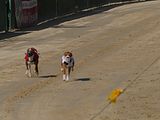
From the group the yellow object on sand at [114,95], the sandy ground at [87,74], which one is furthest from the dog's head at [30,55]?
the yellow object on sand at [114,95]

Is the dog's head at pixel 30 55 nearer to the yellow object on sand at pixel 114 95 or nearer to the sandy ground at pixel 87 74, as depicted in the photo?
the sandy ground at pixel 87 74

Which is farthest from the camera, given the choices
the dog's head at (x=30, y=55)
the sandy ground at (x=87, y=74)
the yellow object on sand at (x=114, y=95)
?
the dog's head at (x=30, y=55)

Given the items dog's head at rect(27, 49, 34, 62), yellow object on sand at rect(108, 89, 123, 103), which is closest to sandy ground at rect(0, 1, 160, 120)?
yellow object on sand at rect(108, 89, 123, 103)

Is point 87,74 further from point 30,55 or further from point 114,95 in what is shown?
point 114,95

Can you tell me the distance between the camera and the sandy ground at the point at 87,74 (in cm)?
1717

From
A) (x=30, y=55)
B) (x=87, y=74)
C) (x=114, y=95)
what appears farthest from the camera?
(x=87, y=74)

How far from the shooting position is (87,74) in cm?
2317

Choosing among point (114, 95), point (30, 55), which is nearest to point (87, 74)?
point (30, 55)

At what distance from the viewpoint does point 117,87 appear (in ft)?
67.1

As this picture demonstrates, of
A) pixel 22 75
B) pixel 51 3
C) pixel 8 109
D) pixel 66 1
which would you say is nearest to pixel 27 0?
pixel 51 3

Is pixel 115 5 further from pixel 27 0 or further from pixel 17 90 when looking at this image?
pixel 17 90

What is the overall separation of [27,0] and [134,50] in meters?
13.0

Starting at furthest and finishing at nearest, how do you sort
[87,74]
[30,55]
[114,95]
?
[87,74] < [30,55] < [114,95]

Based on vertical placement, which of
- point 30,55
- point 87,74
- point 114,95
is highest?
point 30,55
